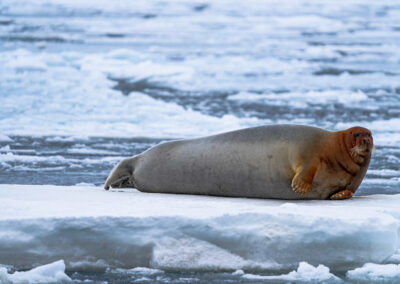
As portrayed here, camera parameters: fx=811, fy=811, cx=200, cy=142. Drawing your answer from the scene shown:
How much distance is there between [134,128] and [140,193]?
3.73 m

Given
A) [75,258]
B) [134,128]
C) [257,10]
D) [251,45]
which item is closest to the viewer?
[75,258]

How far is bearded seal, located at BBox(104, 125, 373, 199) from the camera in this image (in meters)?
4.21

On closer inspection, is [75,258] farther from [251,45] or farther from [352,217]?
[251,45]

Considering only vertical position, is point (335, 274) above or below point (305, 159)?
below

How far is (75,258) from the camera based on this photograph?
339 cm

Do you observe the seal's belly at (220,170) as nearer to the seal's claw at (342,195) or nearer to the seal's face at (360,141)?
the seal's claw at (342,195)

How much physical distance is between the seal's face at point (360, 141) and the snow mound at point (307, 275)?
1.03 metres

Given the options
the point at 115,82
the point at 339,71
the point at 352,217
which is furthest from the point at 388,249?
the point at 339,71

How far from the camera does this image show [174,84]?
11.7 meters

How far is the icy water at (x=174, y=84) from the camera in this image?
22.7 feet

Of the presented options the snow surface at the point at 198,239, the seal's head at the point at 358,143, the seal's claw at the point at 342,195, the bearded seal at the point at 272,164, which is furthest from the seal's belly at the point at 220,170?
the snow surface at the point at 198,239

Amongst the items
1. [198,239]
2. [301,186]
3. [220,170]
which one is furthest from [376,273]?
[220,170]

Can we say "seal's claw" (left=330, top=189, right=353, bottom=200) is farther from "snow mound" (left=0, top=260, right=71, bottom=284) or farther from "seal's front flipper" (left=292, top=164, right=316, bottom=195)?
"snow mound" (left=0, top=260, right=71, bottom=284)

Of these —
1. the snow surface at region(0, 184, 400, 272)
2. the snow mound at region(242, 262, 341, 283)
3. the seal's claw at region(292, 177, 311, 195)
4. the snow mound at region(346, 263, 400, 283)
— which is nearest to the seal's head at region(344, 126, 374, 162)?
the seal's claw at region(292, 177, 311, 195)
